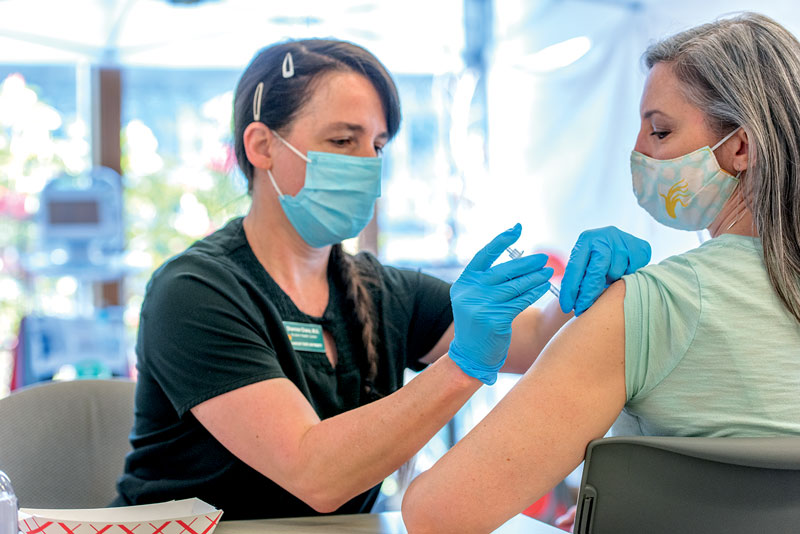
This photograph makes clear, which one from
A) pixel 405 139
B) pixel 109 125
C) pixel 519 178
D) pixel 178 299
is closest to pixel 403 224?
pixel 405 139

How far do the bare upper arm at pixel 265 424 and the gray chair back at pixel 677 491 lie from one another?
496 millimetres

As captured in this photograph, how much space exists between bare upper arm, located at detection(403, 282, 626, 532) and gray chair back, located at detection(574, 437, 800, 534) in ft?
0.32

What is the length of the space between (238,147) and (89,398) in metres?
0.60

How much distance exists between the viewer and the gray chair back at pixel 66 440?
1.45 m

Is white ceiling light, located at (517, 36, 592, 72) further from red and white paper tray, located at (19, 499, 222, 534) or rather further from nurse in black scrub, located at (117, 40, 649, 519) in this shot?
red and white paper tray, located at (19, 499, 222, 534)

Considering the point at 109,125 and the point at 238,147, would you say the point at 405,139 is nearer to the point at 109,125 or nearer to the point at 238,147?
the point at 109,125

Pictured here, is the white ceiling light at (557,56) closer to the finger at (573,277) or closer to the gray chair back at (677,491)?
the finger at (573,277)

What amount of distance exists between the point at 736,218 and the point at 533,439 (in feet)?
1.55

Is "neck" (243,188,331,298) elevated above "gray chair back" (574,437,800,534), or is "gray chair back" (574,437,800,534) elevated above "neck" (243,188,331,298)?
"neck" (243,188,331,298)

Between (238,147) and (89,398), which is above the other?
(238,147)

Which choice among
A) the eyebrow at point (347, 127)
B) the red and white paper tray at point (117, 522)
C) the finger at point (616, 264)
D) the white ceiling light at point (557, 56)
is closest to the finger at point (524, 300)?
the finger at point (616, 264)

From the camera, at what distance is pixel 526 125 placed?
13.2 ft

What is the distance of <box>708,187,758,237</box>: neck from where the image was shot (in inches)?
43.1

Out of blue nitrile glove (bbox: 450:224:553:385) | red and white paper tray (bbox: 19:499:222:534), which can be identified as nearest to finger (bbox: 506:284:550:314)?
blue nitrile glove (bbox: 450:224:553:385)
